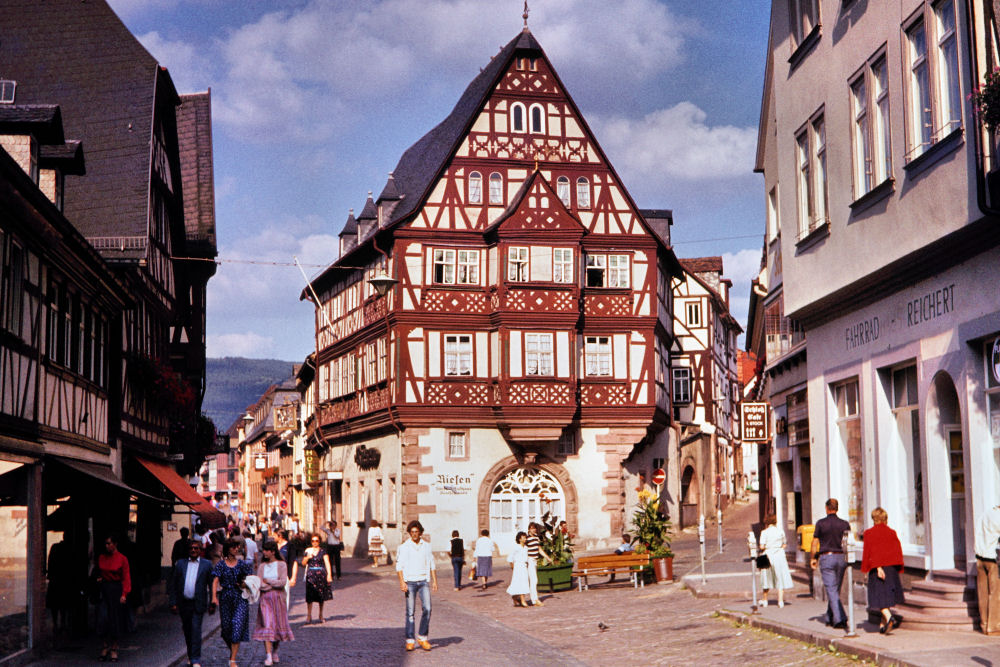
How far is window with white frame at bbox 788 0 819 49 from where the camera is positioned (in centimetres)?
2234

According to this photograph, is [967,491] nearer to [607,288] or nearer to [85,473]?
[85,473]

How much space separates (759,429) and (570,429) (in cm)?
1497

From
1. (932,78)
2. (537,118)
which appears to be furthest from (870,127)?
(537,118)

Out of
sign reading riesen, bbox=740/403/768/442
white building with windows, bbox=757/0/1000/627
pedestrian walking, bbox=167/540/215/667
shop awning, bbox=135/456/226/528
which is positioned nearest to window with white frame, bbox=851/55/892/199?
white building with windows, bbox=757/0/1000/627

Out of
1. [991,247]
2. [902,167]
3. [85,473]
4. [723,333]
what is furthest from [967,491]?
[723,333]

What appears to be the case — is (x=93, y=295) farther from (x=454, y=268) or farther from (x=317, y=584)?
(x=454, y=268)

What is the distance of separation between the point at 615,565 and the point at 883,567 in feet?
49.0

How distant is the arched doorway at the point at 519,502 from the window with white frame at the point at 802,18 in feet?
78.0

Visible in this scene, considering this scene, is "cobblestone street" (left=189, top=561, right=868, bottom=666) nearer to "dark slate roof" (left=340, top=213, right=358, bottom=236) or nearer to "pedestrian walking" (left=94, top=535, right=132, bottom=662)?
"pedestrian walking" (left=94, top=535, right=132, bottom=662)

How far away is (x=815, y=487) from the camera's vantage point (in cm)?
2289

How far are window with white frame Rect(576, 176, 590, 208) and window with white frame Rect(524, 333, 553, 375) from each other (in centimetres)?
513

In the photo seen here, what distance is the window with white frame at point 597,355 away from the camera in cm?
4531

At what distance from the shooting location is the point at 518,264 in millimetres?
44281

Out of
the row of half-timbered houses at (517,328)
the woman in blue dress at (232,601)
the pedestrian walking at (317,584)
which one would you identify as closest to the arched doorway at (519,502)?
the row of half-timbered houses at (517,328)
